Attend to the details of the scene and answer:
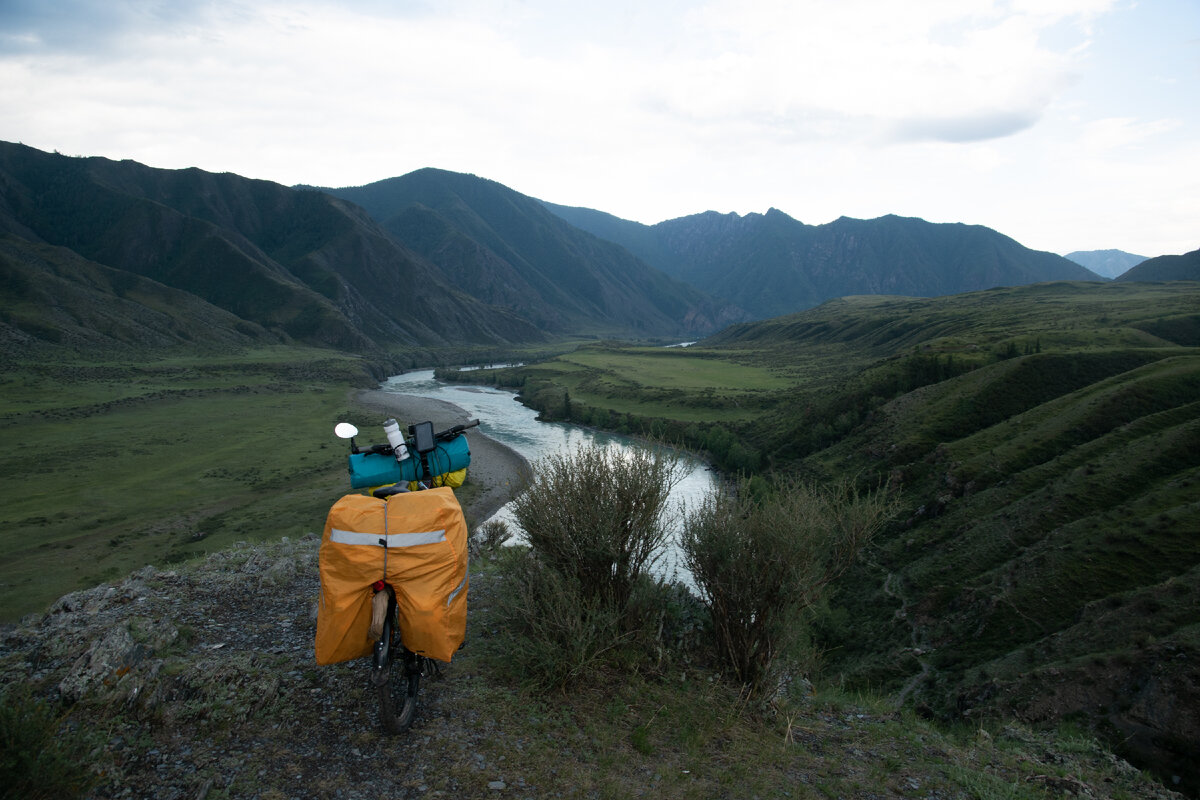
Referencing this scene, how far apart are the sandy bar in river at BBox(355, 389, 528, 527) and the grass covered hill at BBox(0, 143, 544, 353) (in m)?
49.9

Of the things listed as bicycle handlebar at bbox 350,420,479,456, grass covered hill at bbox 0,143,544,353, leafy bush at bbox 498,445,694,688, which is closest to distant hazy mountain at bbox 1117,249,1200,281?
grass covered hill at bbox 0,143,544,353

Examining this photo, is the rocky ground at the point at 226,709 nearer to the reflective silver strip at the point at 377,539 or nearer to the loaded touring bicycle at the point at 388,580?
the loaded touring bicycle at the point at 388,580

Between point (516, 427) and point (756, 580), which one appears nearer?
point (756, 580)

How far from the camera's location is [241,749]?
5363 millimetres

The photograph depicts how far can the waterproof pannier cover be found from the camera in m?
6.59

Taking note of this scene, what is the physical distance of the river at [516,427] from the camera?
4294cm

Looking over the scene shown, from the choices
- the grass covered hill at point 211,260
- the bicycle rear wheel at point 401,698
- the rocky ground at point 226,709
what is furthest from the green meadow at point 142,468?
the grass covered hill at point 211,260

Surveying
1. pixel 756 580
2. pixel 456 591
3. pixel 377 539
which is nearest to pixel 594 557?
pixel 756 580

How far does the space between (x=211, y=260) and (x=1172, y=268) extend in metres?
256

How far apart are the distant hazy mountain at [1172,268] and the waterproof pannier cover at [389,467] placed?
20615cm

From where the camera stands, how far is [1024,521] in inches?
962

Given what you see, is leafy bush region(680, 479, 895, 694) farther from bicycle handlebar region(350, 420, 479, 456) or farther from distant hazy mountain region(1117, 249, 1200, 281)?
distant hazy mountain region(1117, 249, 1200, 281)

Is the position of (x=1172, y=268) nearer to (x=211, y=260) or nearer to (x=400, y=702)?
(x=400, y=702)

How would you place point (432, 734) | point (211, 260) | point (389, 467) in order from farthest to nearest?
point (211, 260)
point (389, 467)
point (432, 734)
